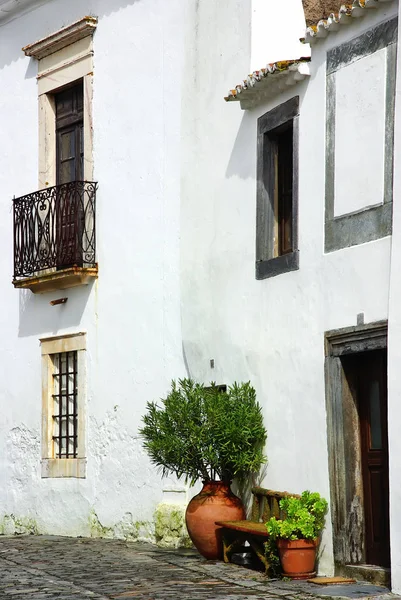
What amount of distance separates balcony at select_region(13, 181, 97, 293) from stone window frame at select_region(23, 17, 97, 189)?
0.30 m

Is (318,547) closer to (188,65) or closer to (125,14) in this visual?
(188,65)

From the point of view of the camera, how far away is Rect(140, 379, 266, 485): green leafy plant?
40.0 ft

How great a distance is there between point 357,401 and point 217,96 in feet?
12.8

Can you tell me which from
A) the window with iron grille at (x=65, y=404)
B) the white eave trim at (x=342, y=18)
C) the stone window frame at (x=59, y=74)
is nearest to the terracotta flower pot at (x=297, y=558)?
the white eave trim at (x=342, y=18)

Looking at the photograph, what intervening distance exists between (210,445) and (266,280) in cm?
164

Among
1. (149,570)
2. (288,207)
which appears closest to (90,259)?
(288,207)

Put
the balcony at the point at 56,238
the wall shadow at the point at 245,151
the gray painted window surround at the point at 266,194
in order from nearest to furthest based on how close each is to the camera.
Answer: the gray painted window surround at the point at 266,194 → the wall shadow at the point at 245,151 → the balcony at the point at 56,238

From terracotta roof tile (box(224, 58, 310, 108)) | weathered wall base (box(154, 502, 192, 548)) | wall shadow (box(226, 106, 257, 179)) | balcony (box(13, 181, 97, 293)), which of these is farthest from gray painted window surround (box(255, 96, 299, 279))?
balcony (box(13, 181, 97, 293))

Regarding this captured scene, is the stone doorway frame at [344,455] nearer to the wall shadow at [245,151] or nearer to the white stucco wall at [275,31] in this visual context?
the wall shadow at [245,151]

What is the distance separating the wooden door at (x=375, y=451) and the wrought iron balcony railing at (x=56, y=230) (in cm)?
524

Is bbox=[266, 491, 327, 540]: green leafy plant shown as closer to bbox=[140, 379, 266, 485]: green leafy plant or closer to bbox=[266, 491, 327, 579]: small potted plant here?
bbox=[266, 491, 327, 579]: small potted plant

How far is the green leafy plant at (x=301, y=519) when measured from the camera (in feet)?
35.5

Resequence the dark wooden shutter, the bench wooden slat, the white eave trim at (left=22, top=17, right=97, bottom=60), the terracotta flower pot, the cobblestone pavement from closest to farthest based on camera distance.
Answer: the cobblestone pavement → the terracotta flower pot → the bench wooden slat → the dark wooden shutter → the white eave trim at (left=22, top=17, right=97, bottom=60)

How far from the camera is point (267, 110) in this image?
12.5 meters
